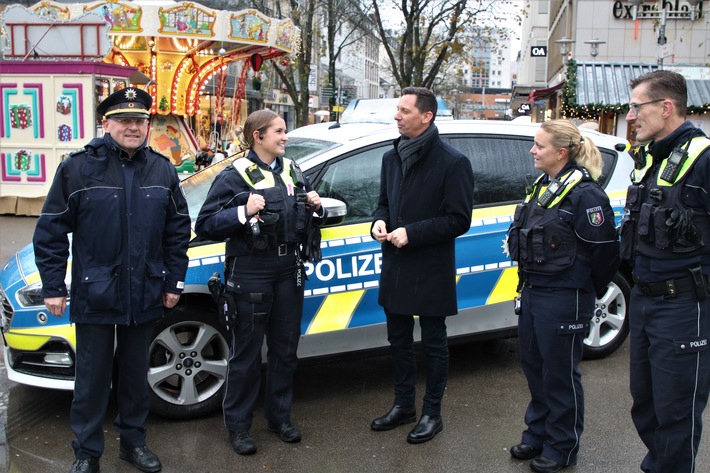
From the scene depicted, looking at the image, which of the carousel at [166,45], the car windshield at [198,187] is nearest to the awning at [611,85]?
the carousel at [166,45]

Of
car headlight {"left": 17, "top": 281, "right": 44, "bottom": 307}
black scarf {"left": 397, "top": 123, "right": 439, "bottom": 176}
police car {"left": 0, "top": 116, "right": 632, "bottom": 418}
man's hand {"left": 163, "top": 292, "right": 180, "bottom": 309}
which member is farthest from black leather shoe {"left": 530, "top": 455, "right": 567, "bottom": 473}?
car headlight {"left": 17, "top": 281, "right": 44, "bottom": 307}

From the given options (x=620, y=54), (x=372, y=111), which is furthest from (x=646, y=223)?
(x=620, y=54)

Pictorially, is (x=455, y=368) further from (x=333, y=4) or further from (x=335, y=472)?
(x=333, y=4)

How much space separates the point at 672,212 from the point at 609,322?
271cm

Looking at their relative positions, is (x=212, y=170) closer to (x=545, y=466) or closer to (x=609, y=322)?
(x=545, y=466)

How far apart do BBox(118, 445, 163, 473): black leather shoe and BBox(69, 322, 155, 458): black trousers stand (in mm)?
36

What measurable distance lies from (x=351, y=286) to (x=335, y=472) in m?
1.21

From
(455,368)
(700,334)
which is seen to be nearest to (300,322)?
(455,368)

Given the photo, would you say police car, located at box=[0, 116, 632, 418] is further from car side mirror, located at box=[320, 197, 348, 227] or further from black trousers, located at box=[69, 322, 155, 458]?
black trousers, located at box=[69, 322, 155, 458]

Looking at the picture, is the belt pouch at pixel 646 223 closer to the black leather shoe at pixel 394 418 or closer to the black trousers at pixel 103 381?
the black leather shoe at pixel 394 418

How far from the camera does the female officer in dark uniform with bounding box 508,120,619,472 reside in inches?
145

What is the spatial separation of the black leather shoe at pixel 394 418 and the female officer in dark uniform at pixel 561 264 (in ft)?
2.72

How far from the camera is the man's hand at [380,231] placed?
403 centimetres

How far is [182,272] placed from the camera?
12.5 ft
